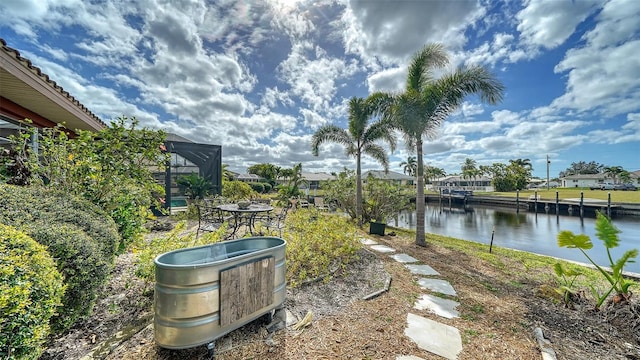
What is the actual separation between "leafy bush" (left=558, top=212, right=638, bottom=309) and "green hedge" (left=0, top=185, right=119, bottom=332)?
6256mm

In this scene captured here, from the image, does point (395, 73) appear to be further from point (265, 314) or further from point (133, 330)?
point (133, 330)

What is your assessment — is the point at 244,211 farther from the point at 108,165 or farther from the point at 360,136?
the point at 360,136

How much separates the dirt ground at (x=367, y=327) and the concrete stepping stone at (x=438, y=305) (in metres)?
0.09

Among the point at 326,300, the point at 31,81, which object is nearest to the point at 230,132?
the point at 31,81

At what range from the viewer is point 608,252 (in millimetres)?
3852

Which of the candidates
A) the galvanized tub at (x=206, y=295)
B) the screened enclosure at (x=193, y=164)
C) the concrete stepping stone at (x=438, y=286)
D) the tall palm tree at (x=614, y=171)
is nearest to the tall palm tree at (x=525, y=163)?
the tall palm tree at (x=614, y=171)

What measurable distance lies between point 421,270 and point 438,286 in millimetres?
810

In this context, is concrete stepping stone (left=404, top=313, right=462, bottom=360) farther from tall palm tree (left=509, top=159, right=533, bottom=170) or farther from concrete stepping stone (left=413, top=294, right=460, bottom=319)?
tall palm tree (left=509, top=159, right=533, bottom=170)

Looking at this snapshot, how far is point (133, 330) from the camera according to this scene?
2.49 m

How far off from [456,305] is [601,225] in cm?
275

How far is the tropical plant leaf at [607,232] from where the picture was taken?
3742 mm

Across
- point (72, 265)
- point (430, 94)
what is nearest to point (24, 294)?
point (72, 265)

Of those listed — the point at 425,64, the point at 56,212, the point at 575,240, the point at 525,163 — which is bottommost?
the point at 575,240

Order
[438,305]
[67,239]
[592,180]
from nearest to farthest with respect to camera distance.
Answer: [67,239] < [438,305] < [592,180]
